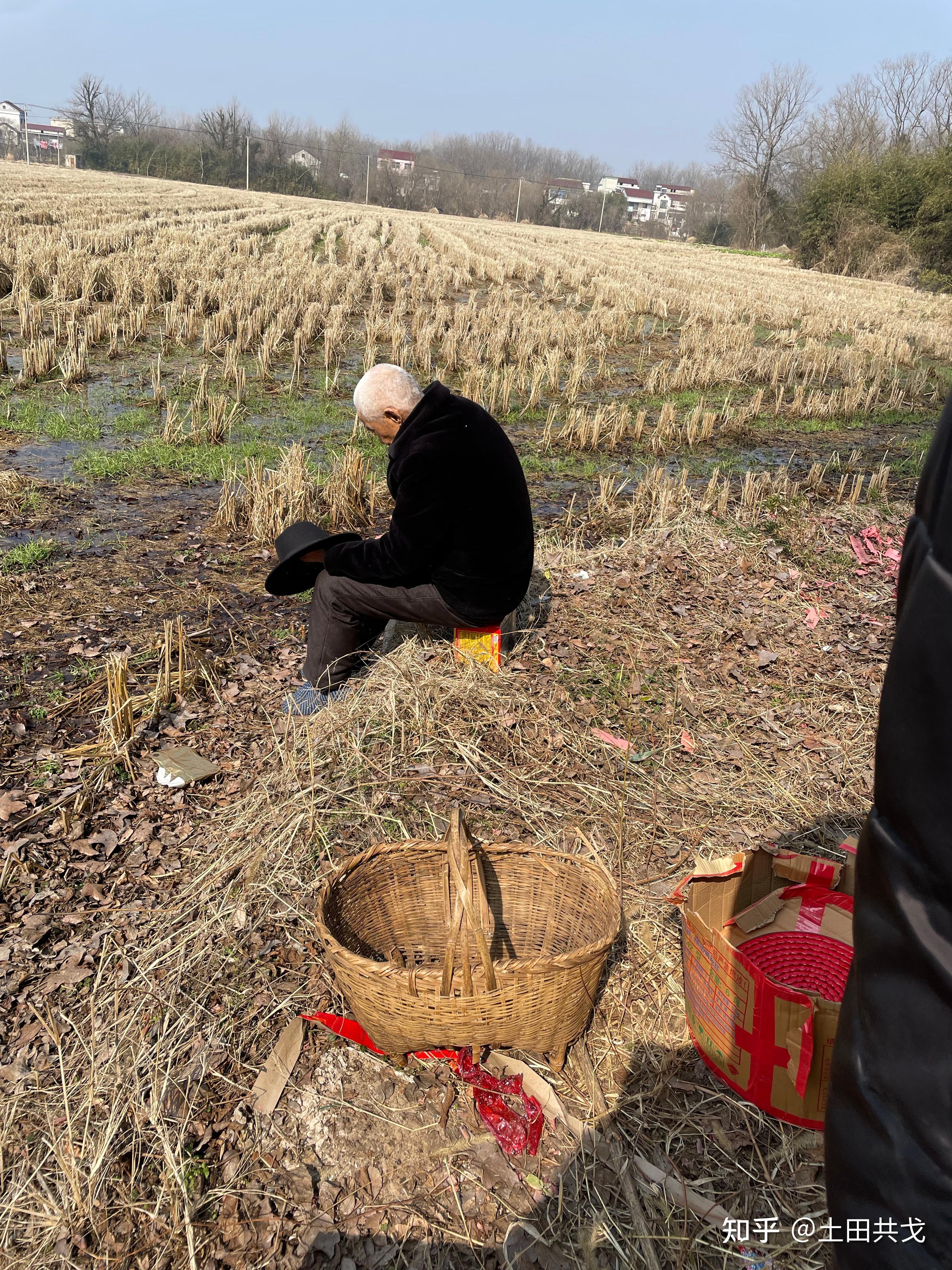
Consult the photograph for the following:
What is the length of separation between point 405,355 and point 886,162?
33.8 metres

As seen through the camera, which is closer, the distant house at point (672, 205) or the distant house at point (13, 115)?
the distant house at point (672, 205)

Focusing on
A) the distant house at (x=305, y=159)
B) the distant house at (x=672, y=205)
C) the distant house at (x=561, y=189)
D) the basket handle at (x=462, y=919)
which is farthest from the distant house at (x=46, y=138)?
the basket handle at (x=462, y=919)

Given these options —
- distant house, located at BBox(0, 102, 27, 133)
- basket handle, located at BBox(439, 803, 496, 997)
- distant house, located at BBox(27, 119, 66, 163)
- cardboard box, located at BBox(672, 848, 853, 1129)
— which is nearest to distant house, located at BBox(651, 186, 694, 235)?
distant house, located at BBox(27, 119, 66, 163)

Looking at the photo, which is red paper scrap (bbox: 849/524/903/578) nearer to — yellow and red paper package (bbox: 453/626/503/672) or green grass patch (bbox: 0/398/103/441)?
yellow and red paper package (bbox: 453/626/503/672)

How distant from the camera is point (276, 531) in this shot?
6.33 m

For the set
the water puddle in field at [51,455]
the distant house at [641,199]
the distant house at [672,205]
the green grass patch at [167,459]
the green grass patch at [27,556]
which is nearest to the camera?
the green grass patch at [27,556]

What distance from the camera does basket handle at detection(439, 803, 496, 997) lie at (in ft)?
7.05

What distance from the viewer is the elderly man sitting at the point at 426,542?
3.83 m

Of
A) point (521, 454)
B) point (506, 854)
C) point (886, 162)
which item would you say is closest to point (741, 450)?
point (521, 454)

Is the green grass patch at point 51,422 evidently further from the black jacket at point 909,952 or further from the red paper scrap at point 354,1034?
the black jacket at point 909,952

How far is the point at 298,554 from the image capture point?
13.2 ft

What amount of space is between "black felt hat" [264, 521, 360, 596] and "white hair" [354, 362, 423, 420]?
59 cm

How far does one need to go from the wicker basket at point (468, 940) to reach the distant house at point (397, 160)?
77668 millimetres

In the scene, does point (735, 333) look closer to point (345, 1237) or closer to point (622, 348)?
point (622, 348)
